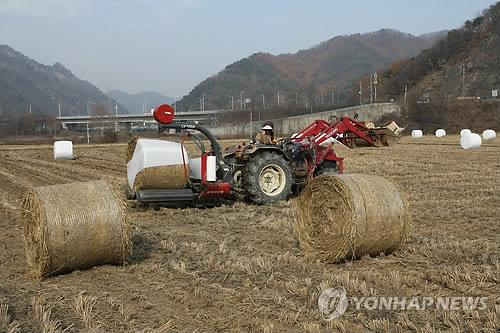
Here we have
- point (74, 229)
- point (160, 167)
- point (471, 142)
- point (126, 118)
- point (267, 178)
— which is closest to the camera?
point (74, 229)

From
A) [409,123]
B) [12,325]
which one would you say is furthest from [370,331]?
[409,123]

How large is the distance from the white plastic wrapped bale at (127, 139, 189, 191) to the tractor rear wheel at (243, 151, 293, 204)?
120 cm

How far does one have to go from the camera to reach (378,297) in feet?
15.8

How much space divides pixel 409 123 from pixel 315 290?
177 feet

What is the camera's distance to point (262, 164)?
32.5 feet

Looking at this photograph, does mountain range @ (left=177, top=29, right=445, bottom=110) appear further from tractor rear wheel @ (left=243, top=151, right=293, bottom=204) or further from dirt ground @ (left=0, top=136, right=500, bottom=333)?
dirt ground @ (left=0, top=136, right=500, bottom=333)

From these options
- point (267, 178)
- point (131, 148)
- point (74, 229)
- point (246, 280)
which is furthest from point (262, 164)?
point (74, 229)

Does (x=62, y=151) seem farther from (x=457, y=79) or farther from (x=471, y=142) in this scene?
(x=457, y=79)

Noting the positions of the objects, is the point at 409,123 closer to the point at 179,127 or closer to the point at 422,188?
the point at 422,188

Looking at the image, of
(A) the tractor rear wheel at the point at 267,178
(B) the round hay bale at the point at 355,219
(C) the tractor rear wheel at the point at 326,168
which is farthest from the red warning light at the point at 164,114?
(B) the round hay bale at the point at 355,219

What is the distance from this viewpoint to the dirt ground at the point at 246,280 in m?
4.29

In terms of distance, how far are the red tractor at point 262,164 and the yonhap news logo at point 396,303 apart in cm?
511

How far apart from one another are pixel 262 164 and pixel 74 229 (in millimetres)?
4853

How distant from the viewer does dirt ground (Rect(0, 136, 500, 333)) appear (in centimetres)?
429
